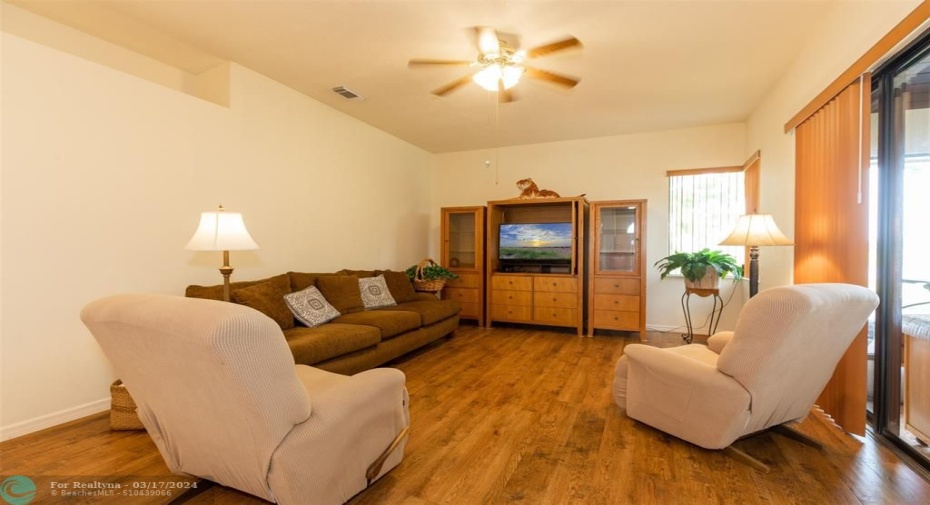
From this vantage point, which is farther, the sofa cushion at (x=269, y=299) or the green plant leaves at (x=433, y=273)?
the green plant leaves at (x=433, y=273)

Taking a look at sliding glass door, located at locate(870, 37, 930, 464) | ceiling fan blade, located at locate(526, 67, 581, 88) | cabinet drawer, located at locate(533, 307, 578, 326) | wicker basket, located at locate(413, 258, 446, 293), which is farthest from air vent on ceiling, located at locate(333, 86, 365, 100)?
sliding glass door, located at locate(870, 37, 930, 464)

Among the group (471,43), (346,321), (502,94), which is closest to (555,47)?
(471,43)

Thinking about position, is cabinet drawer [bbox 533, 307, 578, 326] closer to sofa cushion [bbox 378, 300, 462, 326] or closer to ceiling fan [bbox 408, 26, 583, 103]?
sofa cushion [bbox 378, 300, 462, 326]

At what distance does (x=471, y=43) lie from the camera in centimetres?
287

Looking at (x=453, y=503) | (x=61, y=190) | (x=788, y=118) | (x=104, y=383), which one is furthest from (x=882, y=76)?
(x=104, y=383)

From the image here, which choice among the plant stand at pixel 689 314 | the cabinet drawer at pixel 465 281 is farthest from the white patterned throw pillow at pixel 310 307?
the plant stand at pixel 689 314

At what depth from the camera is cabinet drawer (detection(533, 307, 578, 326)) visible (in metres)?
4.90

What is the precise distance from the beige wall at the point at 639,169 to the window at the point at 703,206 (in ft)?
0.33

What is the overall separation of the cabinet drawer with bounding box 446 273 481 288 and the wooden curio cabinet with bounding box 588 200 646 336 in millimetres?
1533

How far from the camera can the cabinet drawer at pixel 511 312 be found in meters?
5.12

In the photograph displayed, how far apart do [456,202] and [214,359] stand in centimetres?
519

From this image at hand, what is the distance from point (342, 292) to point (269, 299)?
81cm

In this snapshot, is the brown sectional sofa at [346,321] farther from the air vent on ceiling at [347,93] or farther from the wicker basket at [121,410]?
the air vent on ceiling at [347,93]

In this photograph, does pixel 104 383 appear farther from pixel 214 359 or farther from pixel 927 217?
pixel 927 217
